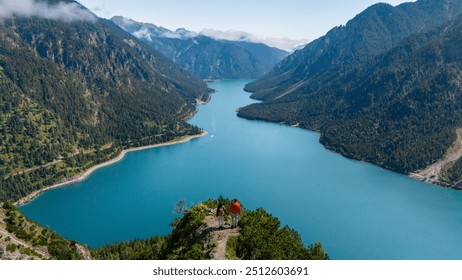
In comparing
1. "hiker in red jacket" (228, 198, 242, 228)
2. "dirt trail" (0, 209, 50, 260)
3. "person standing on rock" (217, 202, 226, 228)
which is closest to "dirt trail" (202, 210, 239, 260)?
"person standing on rock" (217, 202, 226, 228)

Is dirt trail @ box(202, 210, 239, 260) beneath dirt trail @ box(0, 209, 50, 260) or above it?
above

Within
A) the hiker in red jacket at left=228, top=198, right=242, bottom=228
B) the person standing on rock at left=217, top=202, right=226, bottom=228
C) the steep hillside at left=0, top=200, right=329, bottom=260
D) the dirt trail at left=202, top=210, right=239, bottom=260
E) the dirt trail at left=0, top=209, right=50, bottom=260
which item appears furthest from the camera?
the dirt trail at left=0, top=209, right=50, bottom=260

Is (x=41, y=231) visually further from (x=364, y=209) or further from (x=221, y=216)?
(x=364, y=209)

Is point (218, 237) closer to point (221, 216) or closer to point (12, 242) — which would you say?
point (221, 216)

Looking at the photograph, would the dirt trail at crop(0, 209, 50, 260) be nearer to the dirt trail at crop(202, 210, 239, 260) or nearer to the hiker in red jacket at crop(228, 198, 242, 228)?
the dirt trail at crop(202, 210, 239, 260)

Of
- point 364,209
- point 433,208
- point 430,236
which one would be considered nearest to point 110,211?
point 364,209

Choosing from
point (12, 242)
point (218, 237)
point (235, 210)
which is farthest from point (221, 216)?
point (12, 242)

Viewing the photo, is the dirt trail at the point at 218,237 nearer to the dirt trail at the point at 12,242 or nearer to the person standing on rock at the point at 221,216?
the person standing on rock at the point at 221,216

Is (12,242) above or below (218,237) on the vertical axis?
below

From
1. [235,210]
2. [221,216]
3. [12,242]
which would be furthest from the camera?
[12,242]
